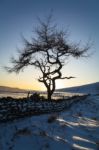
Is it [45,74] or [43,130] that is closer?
[43,130]

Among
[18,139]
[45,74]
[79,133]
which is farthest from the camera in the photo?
[45,74]

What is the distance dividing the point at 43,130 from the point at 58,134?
24.0 inches

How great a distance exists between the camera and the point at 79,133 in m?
11.8

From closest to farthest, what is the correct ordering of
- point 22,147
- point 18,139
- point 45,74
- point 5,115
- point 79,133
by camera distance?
1. point 22,147
2. point 18,139
3. point 79,133
4. point 5,115
5. point 45,74

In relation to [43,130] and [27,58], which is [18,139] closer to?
[43,130]

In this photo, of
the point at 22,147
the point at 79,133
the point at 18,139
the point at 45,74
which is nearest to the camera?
the point at 22,147

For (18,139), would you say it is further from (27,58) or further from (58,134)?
(27,58)

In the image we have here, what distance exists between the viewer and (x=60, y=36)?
2866 centimetres

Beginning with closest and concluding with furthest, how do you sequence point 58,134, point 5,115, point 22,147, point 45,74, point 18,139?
point 22,147 < point 18,139 < point 58,134 < point 5,115 < point 45,74

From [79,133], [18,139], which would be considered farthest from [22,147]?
[79,133]

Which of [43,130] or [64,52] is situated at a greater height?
[64,52]

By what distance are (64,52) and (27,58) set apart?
12.6 ft

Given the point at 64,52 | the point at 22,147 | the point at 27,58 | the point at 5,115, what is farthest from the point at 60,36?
the point at 22,147

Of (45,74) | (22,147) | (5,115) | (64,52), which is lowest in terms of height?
(22,147)
